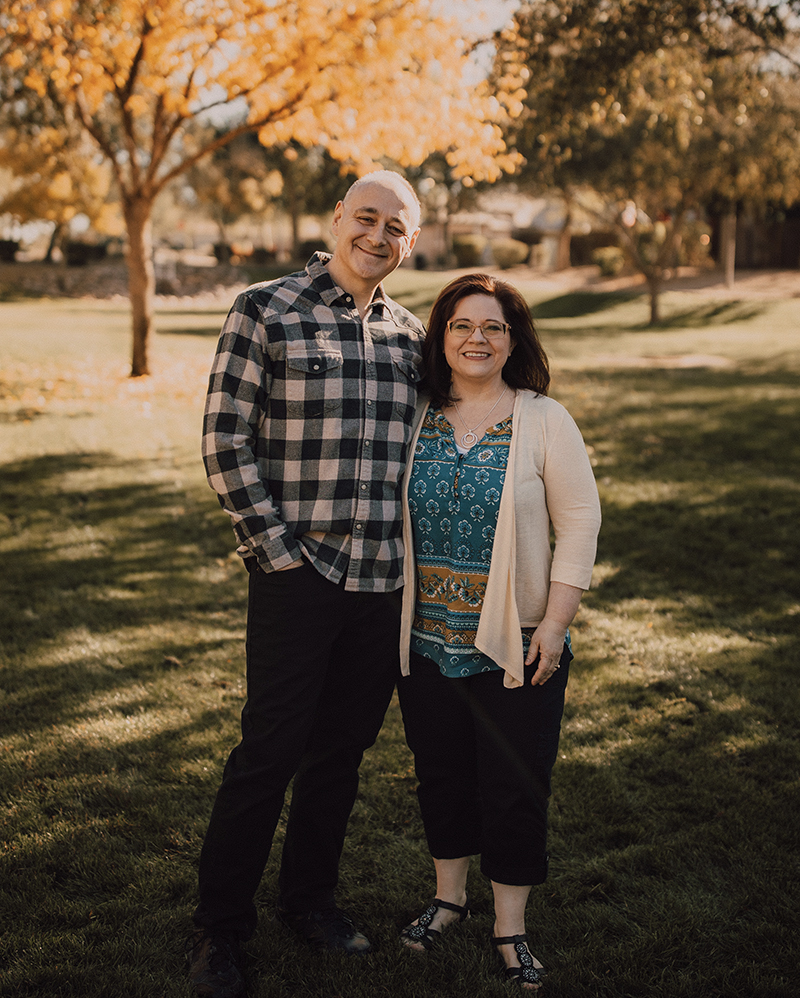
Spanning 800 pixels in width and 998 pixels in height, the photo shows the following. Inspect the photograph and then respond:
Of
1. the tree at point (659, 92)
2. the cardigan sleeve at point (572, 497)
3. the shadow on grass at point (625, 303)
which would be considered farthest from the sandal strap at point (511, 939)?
the shadow on grass at point (625, 303)

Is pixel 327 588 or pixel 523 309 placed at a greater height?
pixel 523 309

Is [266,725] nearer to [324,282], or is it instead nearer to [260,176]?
[324,282]

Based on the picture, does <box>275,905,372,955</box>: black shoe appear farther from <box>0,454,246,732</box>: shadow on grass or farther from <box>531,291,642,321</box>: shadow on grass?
<box>531,291,642,321</box>: shadow on grass

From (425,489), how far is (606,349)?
18.1 m

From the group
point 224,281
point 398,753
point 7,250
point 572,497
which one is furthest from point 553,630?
point 7,250

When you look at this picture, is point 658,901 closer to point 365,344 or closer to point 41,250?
point 365,344

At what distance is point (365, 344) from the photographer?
8.61 ft

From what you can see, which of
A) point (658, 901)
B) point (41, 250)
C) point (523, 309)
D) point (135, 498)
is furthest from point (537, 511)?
point (41, 250)

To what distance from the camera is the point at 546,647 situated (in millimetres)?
2555

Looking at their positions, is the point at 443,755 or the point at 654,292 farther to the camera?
the point at 654,292

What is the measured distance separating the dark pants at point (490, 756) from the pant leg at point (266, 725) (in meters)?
0.37

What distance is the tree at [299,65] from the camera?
9.73 meters

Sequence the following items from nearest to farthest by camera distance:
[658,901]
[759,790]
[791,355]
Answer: [658,901], [759,790], [791,355]

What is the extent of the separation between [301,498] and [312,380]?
0.34 m
